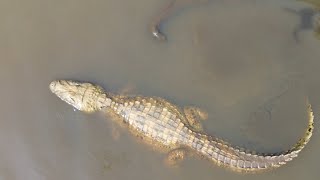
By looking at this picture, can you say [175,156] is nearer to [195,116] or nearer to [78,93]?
[195,116]

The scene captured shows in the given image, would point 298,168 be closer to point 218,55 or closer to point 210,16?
point 218,55

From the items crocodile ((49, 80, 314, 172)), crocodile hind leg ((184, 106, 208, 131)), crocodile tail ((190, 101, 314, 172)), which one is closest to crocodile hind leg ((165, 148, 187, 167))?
crocodile ((49, 80, 314, 172))

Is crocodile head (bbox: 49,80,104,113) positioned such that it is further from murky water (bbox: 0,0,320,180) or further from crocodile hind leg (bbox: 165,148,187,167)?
crocodile hind leg (bbox: 165,148,187,167)

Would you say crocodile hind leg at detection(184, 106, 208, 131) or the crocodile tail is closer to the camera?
the crocodile tail

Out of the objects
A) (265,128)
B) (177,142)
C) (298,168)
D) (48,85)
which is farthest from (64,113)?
(298,168)

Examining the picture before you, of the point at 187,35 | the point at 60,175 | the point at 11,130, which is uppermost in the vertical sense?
the point at 187,35

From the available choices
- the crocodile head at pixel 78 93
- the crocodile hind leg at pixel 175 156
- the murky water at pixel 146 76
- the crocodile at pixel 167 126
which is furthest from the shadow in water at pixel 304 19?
the crocodile head at pixel 78 93
